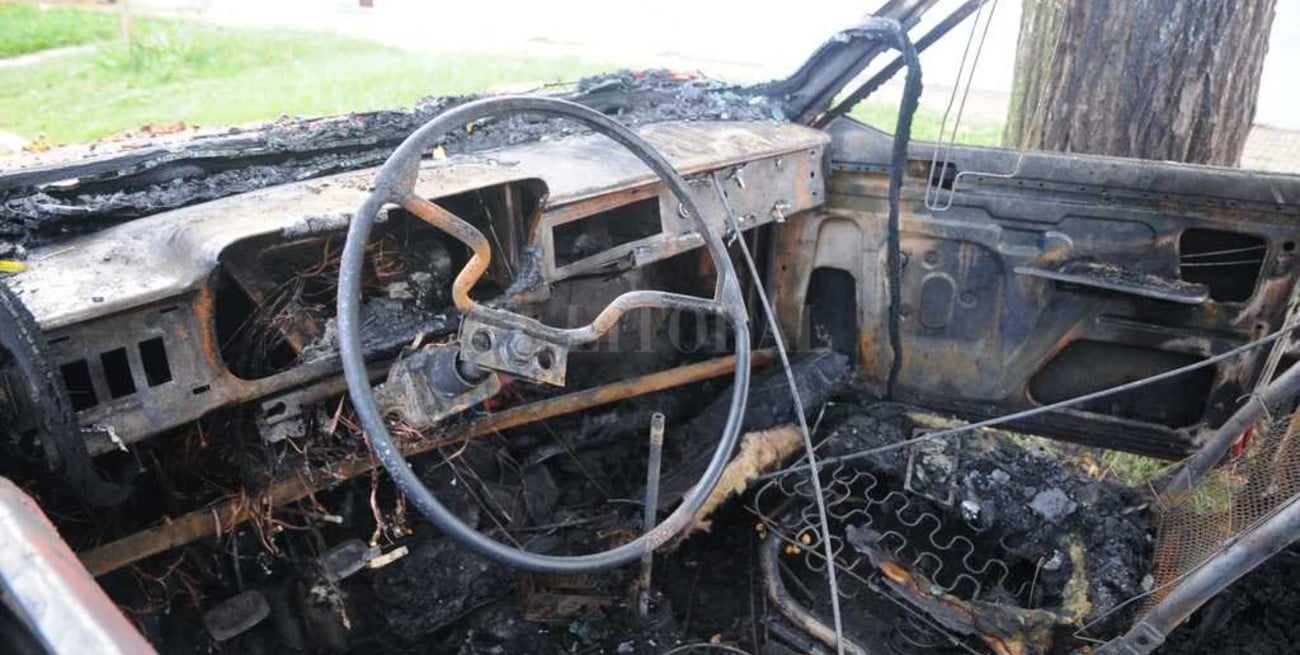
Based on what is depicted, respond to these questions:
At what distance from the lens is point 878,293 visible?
315 centimetres

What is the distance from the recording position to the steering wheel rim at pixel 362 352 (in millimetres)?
1656

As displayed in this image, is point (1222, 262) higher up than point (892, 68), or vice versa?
point (892, 68)

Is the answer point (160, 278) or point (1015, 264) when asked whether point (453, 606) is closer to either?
point (160, 278)

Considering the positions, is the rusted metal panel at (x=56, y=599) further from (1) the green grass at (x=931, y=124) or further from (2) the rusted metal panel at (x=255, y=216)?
(1) the green grass at (x=931, y=124)

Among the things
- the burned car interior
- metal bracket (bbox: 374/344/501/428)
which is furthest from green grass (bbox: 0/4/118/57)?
metal bracket (bbox: 374/344/501/428)

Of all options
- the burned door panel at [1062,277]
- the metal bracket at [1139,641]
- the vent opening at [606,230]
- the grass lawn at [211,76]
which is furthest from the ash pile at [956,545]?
the grass lawn at [211,76]

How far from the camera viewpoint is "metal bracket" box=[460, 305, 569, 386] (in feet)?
5.97

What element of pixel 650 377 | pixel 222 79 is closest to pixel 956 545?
pixel 650 377

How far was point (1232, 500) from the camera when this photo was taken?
2203 millimetres

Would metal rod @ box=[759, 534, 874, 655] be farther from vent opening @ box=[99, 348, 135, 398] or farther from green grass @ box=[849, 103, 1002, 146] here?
green grass @ box=[849, 103, 1002, 146]

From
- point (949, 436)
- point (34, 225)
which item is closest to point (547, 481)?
point (949, 436)

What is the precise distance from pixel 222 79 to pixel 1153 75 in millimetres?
7877

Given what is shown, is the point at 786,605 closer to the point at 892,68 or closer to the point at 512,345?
the point at 512,345

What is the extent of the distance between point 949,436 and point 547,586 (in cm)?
134
